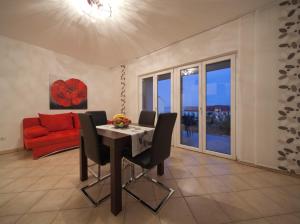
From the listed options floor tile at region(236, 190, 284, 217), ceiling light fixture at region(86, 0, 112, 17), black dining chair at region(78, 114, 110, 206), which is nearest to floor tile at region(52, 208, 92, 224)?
black dining chair at region(78, 114, 110, 206)

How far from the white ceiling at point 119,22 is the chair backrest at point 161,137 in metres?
1.79

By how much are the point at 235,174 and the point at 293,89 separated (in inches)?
59.5

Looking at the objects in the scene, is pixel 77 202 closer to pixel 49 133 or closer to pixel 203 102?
pixel 49 133

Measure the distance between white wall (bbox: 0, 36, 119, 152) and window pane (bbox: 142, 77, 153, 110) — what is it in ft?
7.07

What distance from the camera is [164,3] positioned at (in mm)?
2027

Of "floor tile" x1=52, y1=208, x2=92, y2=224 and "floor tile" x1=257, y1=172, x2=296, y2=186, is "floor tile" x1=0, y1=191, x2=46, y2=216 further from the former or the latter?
"floor tile" x1=257, y1=172, x2=296, y2=186

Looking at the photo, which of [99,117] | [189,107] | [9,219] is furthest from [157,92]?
[9,219]

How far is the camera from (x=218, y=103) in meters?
2.85

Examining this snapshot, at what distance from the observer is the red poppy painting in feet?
12.2

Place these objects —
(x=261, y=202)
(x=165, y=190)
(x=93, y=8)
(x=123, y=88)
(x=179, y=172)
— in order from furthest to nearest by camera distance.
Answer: (x=123, y=88) < (x=179, y=172) < (x=93, y=8) < (x=165, y=190) < (x=261, y=202)

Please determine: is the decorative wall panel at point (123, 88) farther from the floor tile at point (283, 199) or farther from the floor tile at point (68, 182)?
the floor tile at point (283, 199)

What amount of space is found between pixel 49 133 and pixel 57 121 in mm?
393

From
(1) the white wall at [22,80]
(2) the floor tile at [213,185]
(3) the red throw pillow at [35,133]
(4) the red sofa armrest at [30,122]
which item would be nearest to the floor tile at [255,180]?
(2) the floor tile at [213,185]

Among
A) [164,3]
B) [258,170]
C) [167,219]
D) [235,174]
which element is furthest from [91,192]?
[164,3]
